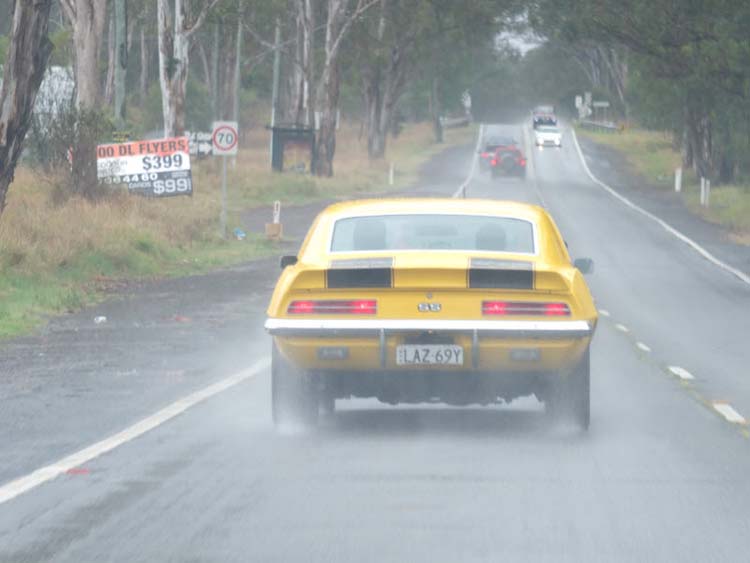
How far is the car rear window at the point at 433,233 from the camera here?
11.2 metres

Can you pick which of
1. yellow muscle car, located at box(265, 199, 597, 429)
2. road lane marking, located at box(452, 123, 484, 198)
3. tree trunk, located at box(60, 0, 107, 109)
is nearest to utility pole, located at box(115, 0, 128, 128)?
tree trunk, located at box(60, 0, 107, 109)

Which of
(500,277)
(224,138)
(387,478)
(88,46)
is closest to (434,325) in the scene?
(500,277)

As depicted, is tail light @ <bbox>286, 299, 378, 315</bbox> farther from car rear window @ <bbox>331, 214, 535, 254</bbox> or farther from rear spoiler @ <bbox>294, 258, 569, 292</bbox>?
car rear window @ <bbox>331, 214, 535, 254</bbox>

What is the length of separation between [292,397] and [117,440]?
1.16m

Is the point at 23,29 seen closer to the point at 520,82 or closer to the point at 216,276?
the point at 216,276

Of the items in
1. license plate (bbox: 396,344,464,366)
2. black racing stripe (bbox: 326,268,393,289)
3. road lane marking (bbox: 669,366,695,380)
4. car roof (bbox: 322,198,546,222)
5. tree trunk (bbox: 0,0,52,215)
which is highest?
tree trunk (bbox: 0,0,52,215)

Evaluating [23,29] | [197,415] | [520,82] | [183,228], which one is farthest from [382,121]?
[520,82]

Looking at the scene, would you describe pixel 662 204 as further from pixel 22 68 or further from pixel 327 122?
pixel 22 68

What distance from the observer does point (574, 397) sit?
10930mm

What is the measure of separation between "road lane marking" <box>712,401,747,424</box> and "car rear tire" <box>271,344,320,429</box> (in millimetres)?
3101

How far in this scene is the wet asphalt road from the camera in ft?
24.5

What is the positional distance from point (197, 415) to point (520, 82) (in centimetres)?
17576

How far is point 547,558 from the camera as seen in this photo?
7168 mm

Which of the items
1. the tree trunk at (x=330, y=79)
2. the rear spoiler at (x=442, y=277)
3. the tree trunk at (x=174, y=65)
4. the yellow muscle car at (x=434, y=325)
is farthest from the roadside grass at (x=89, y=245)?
the tree trunk at (x=330, y=79)
